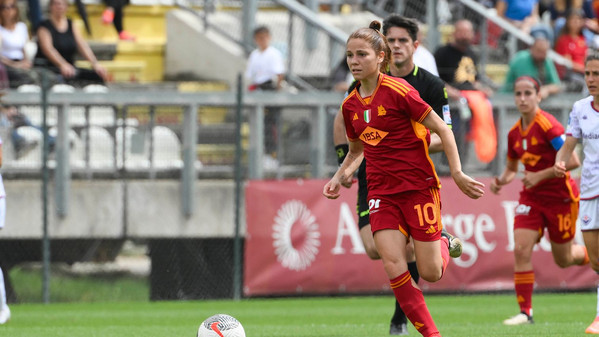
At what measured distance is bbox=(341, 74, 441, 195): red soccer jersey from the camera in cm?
774

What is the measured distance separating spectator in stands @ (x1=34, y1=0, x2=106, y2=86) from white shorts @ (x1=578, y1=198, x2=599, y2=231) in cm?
717

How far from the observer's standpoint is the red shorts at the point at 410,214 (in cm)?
774

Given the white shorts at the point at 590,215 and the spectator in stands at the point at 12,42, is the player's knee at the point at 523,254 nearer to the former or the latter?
the white shorts at the point at 590,215

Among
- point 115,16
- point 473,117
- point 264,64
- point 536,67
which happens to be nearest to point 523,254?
point 473,117

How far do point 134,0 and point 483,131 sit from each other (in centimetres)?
631

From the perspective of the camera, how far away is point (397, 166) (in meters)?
7.80

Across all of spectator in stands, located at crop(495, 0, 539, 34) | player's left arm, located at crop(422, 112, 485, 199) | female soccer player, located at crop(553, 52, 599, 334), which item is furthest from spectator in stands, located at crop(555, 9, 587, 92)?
player's left arm, located at crop(422, 112, 485, 199)

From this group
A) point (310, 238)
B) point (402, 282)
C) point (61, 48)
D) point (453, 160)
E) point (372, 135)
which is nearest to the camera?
point (453, 160)

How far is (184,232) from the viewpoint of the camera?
47.1 ft

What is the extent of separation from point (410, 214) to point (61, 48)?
868 cm

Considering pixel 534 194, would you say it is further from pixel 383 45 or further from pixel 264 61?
pixel 264 61

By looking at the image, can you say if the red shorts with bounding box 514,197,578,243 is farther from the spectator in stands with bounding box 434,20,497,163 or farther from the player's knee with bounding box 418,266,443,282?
the spectator in stands with bounding box 434,20,497,163

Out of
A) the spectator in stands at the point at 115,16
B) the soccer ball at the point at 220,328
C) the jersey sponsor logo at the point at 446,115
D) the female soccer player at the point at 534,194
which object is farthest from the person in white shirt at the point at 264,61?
the soccer ball at the point at 220,328

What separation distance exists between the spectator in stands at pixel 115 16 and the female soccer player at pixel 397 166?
402 inches
